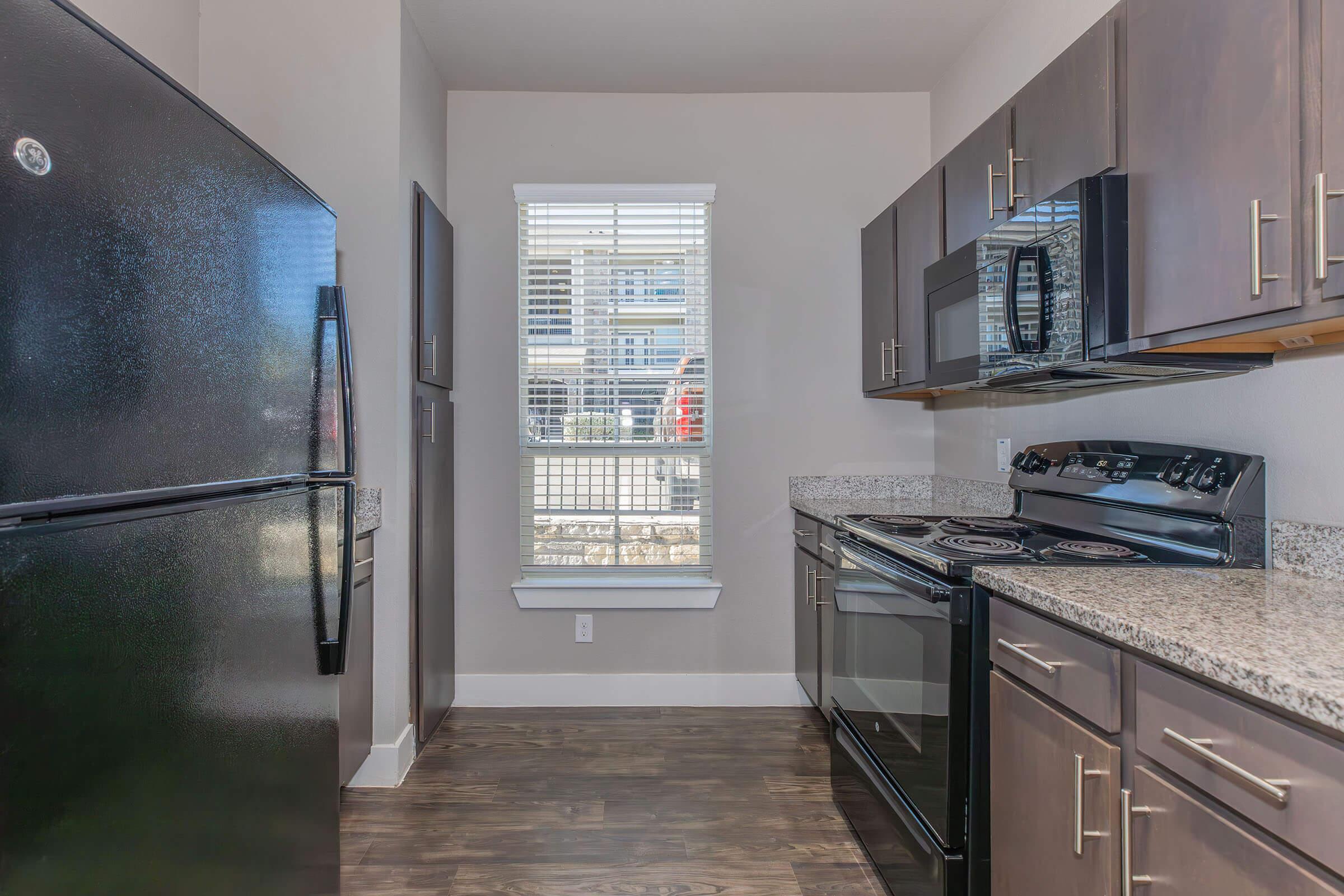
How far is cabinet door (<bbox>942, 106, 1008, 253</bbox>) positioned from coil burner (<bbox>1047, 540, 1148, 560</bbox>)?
0.89 m

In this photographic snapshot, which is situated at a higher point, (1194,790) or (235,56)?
(235,56)

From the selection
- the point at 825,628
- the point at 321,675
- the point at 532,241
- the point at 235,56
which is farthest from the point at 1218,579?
the point at 235,56

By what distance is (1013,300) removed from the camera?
1636 mm

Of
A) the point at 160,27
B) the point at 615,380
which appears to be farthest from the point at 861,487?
the point at 160,27

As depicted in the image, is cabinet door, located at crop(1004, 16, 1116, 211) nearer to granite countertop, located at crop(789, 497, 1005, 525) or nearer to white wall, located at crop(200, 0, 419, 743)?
granite countertop, located at crop(789, 497, 1005, 525)

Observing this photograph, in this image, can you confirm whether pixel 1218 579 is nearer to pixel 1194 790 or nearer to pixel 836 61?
pixel 1194 790

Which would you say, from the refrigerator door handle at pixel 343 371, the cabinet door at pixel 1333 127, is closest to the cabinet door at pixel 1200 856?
the cabinet door at pixel 1333 127

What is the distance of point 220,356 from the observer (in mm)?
953

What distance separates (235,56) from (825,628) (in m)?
2.90

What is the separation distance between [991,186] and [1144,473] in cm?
87

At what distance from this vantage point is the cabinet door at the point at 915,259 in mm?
2283

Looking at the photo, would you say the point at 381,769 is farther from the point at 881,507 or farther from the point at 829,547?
the point at 881,507

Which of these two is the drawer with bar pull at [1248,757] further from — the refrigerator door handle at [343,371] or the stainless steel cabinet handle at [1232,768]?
the refrigerator door handle at [343,371]

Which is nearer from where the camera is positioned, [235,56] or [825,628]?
[235,56]
